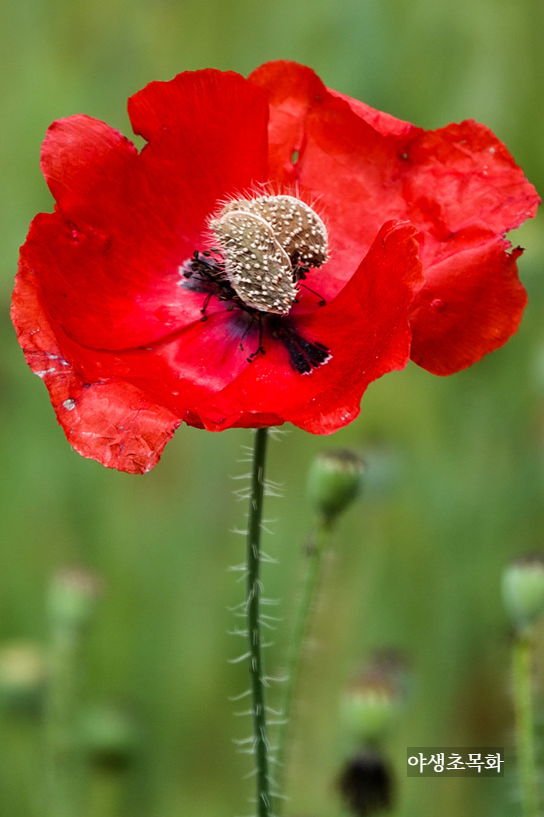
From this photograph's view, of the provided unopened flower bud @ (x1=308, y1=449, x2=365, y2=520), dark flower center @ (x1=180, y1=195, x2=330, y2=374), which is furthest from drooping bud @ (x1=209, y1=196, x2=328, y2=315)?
unopened flower bud @ (x1=308, y1=449, x2=365, y2=520)

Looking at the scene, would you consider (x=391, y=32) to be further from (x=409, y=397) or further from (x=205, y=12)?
(x=409, y=397)

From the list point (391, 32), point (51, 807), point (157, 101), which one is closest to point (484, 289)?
point (157, 101)

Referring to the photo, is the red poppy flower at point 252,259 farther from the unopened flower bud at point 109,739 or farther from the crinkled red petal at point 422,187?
the unopened flower bud at point 109,739

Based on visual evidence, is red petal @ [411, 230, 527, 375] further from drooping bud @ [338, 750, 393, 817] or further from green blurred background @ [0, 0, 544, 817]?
green blurred background @ [0, 0, 544, 817]

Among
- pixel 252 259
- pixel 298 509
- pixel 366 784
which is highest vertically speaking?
pixel 298 509

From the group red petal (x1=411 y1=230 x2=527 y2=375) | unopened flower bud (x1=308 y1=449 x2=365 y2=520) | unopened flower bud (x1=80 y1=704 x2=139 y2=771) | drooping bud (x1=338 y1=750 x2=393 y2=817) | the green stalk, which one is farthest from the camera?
unopened flower bud (x1=80 y1=704 x2=139 y2=771)

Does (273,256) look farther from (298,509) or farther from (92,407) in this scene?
(298,509)

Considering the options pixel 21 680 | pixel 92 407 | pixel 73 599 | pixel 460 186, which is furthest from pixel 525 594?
pixel 21 680

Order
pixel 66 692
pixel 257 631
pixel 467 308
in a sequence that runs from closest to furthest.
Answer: pixel 257 631
pixel 467 308
pixel 66 692
